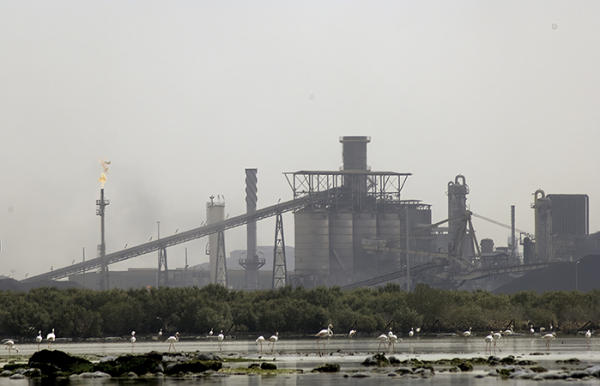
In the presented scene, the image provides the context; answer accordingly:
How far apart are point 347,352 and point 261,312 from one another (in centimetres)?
4598

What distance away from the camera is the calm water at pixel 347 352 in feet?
230

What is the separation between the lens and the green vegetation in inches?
5477

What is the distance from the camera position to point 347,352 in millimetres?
101688

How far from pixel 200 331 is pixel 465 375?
238 ft

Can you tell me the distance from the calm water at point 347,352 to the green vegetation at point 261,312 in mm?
8208

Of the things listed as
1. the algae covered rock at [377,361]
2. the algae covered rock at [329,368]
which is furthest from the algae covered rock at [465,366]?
the algae covered rock at [329,368]

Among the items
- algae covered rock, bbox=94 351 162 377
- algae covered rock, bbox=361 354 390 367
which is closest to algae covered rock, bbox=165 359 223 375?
algae covered rock, bbox=94 351 162 377

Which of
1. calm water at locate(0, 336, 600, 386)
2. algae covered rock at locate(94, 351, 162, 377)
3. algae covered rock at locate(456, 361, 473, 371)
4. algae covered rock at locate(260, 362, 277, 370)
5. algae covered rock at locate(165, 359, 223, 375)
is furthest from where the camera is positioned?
algae covered rock at locate(260, 362, 277, 370)

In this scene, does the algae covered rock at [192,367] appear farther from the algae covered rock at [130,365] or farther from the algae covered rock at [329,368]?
the algae covered rock at [329,368]

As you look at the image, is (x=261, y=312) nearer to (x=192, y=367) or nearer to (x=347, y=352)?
(x=347, y=352)

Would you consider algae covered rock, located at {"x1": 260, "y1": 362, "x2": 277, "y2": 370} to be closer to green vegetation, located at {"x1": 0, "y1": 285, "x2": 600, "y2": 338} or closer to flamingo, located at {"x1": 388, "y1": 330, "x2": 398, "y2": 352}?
flamingo, located at {"x1": 388, "y1": 330, "x2": 398, "y2": 352}

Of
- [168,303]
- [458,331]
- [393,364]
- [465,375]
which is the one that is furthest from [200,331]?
[465,375]

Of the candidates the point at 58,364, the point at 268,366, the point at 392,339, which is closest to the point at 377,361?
the point at 268,366

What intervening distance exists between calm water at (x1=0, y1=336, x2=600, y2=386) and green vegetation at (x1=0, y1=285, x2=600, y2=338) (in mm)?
8208
